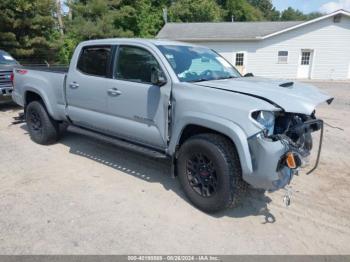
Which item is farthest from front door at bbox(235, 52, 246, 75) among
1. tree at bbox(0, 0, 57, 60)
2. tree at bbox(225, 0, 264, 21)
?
tree at bbox(225, 0, 264, 21)

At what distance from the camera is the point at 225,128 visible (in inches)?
127

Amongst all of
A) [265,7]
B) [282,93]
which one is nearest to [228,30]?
[282,93]

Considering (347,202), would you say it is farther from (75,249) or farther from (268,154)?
(75,249)

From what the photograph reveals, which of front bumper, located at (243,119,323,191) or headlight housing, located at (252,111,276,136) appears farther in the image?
headlight housing, located at (252,111,276,136)

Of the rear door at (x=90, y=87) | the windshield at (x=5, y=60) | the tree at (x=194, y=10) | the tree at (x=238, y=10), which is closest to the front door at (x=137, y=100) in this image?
the rear door at (x=90, y=87)

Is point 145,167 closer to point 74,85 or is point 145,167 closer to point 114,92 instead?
point 114,92

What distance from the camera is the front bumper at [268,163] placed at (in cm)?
298

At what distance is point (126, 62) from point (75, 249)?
2564mm

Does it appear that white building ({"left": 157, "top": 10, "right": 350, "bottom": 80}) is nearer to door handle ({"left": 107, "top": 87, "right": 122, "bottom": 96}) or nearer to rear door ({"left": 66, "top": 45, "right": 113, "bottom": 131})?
rear door ({"left": 66, "top": 45, "right": 113, "bottom": 131})

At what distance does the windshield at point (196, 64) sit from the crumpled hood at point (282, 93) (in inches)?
11.4

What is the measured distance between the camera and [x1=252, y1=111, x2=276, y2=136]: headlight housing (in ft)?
10.2

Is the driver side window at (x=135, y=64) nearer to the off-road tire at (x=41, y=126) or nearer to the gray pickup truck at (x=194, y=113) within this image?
the gray pickup truck at (x=194, y=113)

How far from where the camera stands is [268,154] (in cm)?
297

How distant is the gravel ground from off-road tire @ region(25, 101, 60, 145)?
679mm
